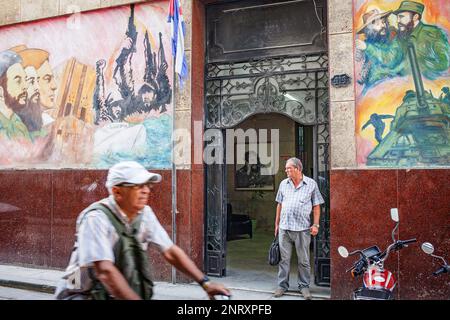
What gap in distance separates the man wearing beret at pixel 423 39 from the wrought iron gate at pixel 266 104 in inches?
49.6

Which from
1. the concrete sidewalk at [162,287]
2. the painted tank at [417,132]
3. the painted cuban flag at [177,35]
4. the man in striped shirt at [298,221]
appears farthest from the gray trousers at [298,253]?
the painted cuban flag at [177,35]

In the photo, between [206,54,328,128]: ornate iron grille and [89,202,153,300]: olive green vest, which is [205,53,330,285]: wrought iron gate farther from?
[89,202,153,300]: olive green vest

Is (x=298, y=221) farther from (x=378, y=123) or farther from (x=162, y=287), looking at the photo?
(x=162, y=287)

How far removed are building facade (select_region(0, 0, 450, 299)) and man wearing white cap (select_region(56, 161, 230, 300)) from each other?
3.99 metres

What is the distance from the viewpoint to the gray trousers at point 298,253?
6453mm

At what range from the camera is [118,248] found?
2.84m

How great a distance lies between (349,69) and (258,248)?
228 inches

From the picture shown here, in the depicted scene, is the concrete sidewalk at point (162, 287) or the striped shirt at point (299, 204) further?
the concrete sidewalk at point (162, 287)

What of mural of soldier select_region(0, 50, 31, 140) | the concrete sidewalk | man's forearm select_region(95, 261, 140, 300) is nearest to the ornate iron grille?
the concrete sidewalk

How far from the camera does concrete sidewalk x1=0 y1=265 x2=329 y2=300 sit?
6617 mm

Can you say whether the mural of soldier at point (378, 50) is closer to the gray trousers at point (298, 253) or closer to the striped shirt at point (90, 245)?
the gray trousers at point (298, 253)

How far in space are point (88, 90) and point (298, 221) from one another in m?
4.80

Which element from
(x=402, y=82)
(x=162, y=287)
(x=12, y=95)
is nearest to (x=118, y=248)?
(x=162, y=287)
